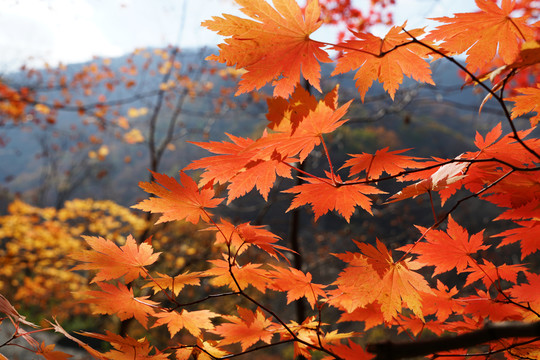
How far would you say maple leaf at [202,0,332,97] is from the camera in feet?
3.08

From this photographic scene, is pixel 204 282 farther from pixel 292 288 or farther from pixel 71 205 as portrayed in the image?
pixel 292 288

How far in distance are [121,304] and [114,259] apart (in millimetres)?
157

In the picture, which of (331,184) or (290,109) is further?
(331,184)

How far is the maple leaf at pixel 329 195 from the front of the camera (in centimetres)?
110

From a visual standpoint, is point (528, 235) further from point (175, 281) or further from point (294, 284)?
point (175, 281)

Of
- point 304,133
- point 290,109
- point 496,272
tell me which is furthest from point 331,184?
point 496,272

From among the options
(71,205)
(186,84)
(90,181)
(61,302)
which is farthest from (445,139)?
(90,181)

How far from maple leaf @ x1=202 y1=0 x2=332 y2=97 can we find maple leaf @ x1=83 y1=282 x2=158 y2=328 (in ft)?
2.65

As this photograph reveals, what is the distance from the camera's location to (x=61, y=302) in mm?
10555

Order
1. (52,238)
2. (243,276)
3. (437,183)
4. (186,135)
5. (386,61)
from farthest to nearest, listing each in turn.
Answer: (186,135)
(52,238)
(243,276)
(386,61)
(437,183)

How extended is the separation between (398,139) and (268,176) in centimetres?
1713

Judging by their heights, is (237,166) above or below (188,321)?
above

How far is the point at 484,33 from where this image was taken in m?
1.06

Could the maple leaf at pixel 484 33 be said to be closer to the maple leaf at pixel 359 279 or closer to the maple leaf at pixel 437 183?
the maple leaf at pixel 437 183
